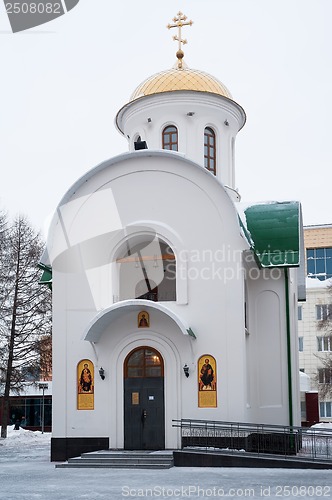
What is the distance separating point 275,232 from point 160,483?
7.50 meters

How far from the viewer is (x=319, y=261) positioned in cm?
5044

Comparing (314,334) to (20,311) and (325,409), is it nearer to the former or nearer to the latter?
(325,409)

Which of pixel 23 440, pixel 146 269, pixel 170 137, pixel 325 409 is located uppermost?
pixel 170 137

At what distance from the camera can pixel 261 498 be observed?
1078 centimetres

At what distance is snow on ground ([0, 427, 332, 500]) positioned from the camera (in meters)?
11.2

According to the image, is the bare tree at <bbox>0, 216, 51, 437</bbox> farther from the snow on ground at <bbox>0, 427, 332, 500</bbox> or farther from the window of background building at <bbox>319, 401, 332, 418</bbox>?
the window of background building at <bbox>319, 401, 332, 418</bbox>

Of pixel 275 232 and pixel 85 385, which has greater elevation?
pixel 275 232

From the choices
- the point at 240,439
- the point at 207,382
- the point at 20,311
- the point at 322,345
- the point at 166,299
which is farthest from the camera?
the point at 322,345

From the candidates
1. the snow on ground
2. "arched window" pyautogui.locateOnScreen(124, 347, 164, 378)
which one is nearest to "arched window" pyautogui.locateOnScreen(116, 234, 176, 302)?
"arched window" pyautogui.locateOnScreen(124, 347, 164, 378)

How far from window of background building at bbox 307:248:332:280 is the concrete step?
35.9 m

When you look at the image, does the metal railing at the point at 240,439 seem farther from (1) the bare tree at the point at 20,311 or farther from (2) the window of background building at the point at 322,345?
(2) the window of background building at the point at 322,345

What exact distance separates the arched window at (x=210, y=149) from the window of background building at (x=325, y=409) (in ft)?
88.2

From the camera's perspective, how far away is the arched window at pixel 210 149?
21047mm

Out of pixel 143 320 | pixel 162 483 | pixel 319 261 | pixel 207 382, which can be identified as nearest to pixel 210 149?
pixel 143 320
